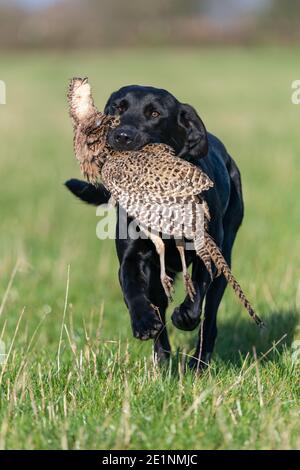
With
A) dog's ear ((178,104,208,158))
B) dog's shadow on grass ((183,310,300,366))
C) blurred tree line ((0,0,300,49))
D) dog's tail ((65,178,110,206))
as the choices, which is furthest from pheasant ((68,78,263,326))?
blurred tree line ((0,0,300,49))

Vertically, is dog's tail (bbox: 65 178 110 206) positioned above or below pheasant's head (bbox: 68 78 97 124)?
below

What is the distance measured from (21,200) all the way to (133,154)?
9321 millimetres

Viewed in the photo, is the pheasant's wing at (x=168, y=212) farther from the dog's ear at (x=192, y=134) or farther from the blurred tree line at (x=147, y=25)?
the blurred tree line at (x=147, y=25)

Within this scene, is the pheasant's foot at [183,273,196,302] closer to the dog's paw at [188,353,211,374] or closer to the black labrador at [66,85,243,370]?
the black labrador at [66,85,243,370]

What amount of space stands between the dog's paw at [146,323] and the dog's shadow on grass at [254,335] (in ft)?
4.69

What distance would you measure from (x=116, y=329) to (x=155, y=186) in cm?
302

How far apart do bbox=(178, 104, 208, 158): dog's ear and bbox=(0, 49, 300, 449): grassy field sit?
3.45 feet

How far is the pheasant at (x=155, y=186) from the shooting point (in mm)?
4152

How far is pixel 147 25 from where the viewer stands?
2702 inches

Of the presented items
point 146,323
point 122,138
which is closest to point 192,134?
point 122,138

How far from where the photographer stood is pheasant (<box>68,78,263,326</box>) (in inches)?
163

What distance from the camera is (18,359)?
4.95 metres

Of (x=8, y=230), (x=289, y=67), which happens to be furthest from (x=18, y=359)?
(x=289, y=67)

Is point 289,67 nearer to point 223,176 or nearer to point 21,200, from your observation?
point 21,200
